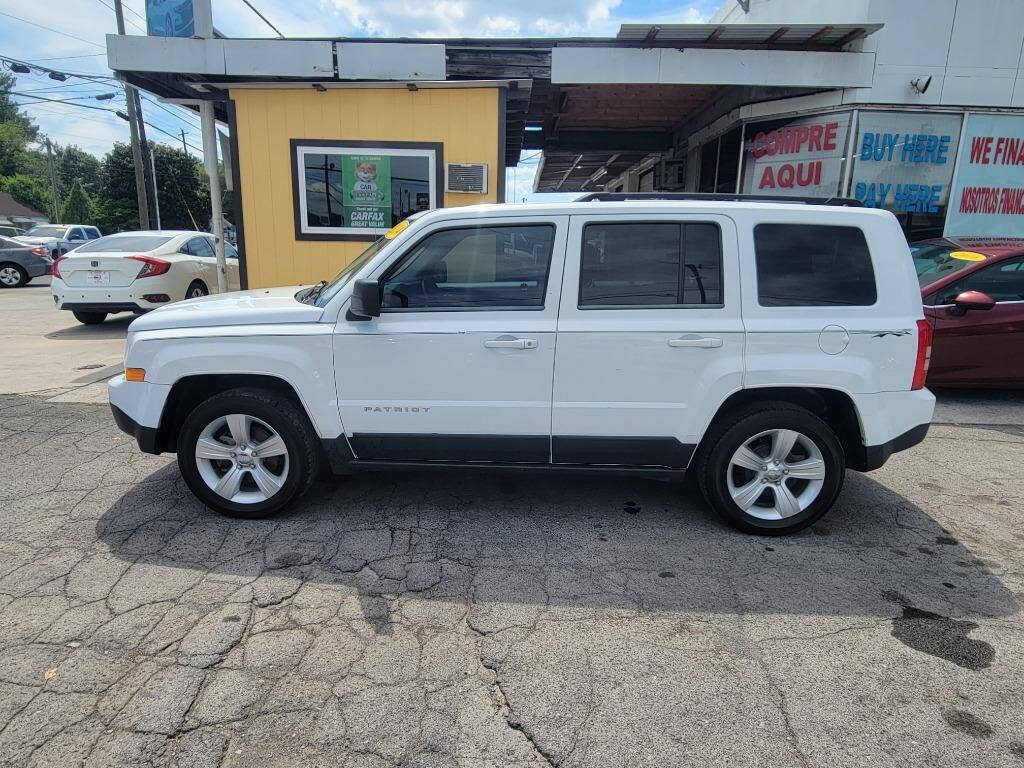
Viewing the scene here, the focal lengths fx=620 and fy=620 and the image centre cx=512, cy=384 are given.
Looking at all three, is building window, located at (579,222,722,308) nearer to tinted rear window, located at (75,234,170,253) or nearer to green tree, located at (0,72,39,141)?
tinted rear window, located at (75,234,170,253)

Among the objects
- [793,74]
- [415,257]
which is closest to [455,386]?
[415,257]

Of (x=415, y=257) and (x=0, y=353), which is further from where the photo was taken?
(x=0, y=353)

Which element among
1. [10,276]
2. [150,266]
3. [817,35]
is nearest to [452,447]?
[817,35]

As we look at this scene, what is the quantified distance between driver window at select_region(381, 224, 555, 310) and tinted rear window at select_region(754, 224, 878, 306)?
3.92 feet

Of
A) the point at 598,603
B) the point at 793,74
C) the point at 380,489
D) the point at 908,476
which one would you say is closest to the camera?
the point at 598,603

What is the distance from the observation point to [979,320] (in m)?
6.14

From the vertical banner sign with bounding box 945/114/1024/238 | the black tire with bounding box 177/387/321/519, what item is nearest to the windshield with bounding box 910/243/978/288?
the vertical banner sign with bounding box 945/114/1024/238

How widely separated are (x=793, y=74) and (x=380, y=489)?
748cm

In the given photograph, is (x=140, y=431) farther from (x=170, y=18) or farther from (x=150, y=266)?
(x=150, y=266)

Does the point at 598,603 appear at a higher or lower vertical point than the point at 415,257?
lower

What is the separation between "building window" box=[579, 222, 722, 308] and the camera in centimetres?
339

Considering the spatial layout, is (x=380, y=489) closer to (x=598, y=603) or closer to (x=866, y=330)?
(x=598, y=603)

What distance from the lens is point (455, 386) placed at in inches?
134

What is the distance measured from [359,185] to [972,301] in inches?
263
